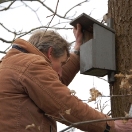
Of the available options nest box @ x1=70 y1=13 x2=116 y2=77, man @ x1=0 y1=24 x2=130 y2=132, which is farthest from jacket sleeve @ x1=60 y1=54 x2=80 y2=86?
man @ x1=0 y1=24 x2=130 y2=132

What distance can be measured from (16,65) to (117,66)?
686 millimetres

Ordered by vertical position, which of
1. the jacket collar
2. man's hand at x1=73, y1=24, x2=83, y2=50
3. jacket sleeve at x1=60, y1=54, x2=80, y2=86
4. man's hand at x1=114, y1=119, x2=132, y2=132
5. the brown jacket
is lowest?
man's hand at x1=114, y1=119, x2=132, y2=132

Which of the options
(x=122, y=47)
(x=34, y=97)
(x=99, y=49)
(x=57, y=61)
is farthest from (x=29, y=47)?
(x=122, y=47)

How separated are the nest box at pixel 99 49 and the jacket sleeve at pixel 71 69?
23 cm

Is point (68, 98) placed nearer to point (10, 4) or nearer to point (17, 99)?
point (17, 99)

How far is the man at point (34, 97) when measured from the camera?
258 centimetres

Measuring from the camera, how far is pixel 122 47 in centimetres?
298

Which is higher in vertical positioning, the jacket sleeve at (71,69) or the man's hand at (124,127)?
the jacket sleeve at (71,69)

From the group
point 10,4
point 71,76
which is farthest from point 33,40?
point 10,4

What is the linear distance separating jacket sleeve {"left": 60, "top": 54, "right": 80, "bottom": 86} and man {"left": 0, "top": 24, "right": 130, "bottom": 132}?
0.52 meters

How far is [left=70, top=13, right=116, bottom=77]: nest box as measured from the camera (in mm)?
2982

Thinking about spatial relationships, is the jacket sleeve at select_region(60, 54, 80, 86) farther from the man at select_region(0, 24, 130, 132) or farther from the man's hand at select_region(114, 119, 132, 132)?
the man's hand at select_region(114, 119, 132, 132)

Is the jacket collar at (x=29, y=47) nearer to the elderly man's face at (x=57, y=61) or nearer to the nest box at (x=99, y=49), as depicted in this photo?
the elderly man's face at (x=57, y=61)

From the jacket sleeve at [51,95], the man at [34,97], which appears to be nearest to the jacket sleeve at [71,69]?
the man at [34,97]
